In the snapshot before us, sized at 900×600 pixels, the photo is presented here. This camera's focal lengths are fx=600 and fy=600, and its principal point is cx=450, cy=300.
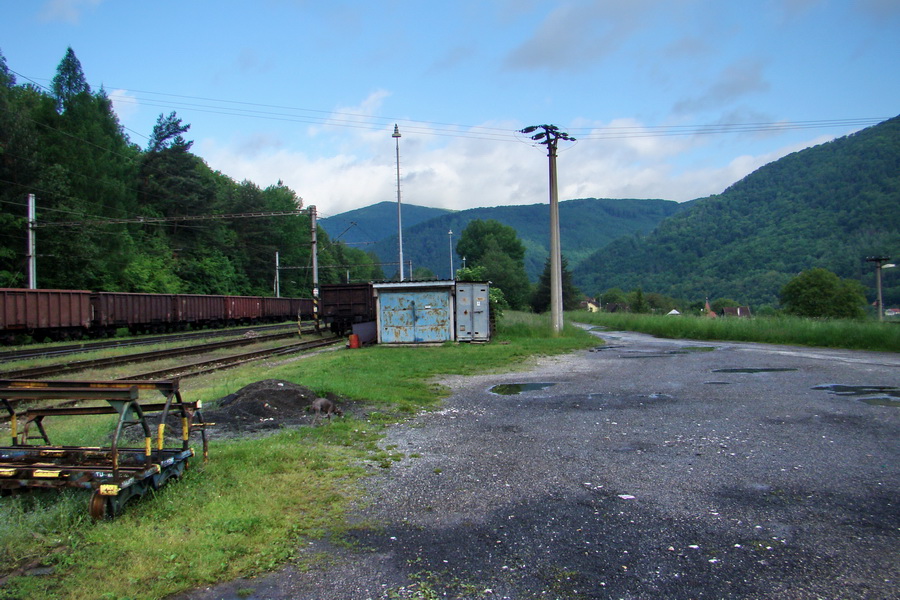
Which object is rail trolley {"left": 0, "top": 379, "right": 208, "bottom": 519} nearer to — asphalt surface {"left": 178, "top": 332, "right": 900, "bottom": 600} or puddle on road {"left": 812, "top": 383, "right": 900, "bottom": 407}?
asphalt surface {"left": 178, "top": 332, "right": 900, "bottom": 600}

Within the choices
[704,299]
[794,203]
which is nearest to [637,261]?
[704,299]

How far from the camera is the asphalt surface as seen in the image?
345 centimetres

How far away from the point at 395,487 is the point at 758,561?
2845 millimetres

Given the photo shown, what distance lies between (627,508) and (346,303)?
24.7 m

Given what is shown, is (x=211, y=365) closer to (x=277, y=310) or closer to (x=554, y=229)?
(x=554, y=229)

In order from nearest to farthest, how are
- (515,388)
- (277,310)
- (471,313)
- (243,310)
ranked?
1. (515,388)
2. (471,313)
3. (243,310)
4. (277,310)

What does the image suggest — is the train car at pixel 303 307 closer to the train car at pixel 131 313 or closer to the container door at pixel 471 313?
the train car at pixel 131 313

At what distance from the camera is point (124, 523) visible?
407cm

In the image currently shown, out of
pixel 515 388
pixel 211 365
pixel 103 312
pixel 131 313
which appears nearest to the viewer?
pixel 515 388

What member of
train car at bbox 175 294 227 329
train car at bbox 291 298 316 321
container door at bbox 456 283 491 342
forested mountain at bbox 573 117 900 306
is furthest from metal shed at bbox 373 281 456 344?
forested mountain at bbox 573 117 900 306

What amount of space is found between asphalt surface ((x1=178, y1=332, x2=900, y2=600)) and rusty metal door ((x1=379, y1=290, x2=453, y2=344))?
13.5m

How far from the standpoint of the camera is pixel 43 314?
24.6 meters

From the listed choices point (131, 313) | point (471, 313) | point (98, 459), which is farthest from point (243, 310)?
point (98, 459)

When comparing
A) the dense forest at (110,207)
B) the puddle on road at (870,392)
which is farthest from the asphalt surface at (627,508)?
the dense forest at (110,207)
